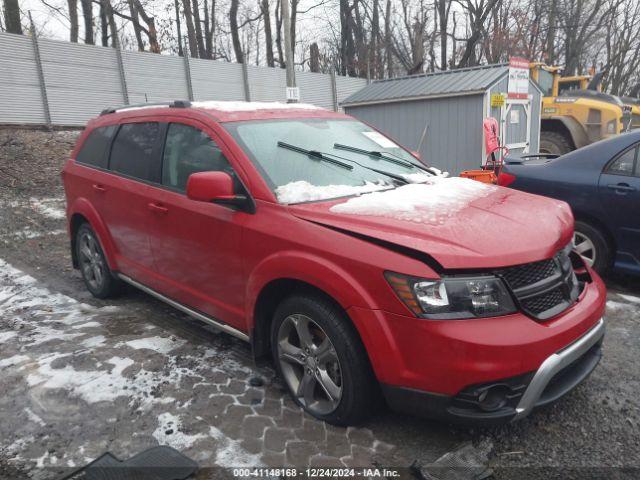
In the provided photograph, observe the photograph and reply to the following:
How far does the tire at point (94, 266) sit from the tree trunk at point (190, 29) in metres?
22.7

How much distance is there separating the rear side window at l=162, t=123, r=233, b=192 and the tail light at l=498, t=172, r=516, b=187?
333 centimetres

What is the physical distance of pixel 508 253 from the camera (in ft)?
8.04

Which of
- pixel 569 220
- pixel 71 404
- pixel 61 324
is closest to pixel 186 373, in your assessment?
pixel 71 404

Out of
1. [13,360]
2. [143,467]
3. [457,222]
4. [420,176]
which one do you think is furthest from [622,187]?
[13,360]

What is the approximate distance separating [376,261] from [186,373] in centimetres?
174

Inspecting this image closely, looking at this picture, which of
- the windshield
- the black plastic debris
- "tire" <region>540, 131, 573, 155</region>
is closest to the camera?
the black plastic debris

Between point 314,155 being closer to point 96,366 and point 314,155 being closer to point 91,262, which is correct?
point 96,366

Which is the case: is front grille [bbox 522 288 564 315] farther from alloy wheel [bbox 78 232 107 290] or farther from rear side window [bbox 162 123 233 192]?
alloy wheel [bbox 78 232 107 290]

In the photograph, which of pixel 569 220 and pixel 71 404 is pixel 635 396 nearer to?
pixel 569 220

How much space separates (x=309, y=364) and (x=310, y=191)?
1.01 m

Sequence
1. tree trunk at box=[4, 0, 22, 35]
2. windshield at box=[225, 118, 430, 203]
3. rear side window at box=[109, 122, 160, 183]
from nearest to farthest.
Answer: windshield at box=[225, 118, 430, 203]
rear side window at box=[109, 122, 160, 183]
tree trunk at box=[4, 0, 22, 35]

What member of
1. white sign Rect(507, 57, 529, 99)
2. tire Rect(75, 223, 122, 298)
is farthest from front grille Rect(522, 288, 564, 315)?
white sign Rect(507, 57, 529, 99)

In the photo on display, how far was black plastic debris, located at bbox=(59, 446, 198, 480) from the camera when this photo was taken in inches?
98.4

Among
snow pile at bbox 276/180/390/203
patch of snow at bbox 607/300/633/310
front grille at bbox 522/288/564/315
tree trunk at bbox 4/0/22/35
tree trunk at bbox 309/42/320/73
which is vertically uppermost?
tree trunk at bbox 4/0/22/35
